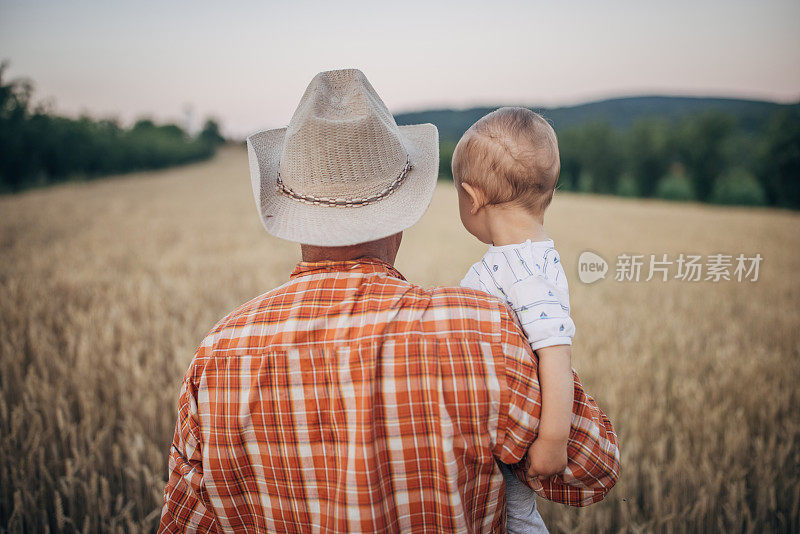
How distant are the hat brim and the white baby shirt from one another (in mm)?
252

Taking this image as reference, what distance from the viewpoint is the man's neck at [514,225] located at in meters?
1.23

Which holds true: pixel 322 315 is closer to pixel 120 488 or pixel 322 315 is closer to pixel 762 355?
pixel 120 488

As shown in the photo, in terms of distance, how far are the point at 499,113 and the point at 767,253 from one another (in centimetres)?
1078

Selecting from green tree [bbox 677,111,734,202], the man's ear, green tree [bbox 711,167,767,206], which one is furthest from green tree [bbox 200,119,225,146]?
the man's ear

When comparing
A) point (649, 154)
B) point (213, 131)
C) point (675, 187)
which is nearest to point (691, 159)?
point (675, 187)

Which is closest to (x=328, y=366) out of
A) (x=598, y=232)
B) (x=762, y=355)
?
(x=762, y=355)

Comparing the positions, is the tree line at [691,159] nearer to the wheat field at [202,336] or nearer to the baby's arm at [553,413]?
the wheat field at [202,336]

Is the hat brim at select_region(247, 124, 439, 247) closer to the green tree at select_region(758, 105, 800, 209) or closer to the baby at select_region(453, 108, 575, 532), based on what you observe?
the baby at select_region(453, 108, 575, 532)

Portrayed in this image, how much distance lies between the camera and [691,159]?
40344 mm

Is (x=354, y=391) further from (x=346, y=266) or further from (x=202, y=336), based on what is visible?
(x=202, y=336)

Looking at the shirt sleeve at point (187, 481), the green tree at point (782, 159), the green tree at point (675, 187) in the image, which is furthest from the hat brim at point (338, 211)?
the green tree at point (675, 187)

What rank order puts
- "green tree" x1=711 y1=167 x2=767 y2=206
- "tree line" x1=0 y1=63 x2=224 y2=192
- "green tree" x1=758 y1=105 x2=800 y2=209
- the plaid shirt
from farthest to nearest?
"green tree" x1=711 y1=167 x2=767 y2=206 < "green tree" x1=758 y1=105 x2=800 y2=209 < "tree line" x1=0 y1=63 x2=224 y2=192 < the plaid shirt

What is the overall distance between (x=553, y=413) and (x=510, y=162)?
0.64 m

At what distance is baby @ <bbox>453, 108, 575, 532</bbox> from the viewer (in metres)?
1.10
